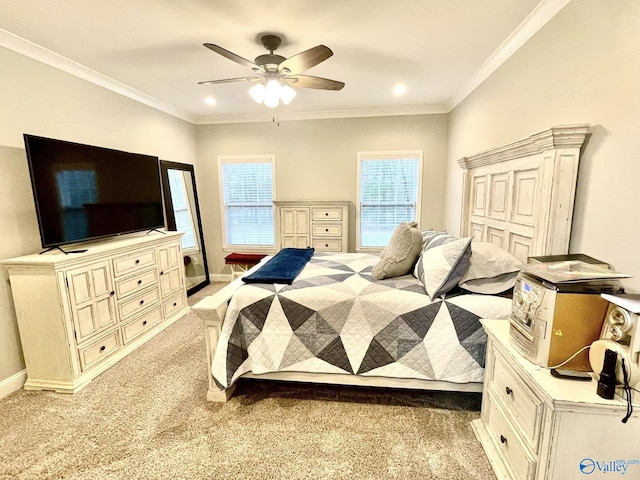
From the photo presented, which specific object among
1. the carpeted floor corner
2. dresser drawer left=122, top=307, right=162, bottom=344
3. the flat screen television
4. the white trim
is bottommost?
the carpeted floor corner

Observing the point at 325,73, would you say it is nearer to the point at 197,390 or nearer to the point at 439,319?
the point at 439,319

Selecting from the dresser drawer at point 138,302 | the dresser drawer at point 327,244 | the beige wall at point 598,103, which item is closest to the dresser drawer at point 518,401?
the beige wall at point 598,103

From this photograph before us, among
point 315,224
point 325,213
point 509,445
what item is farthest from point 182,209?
point 509,445

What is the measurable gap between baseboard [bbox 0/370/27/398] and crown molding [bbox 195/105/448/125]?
144 inches

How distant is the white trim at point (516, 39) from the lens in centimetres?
178

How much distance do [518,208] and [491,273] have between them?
58cm

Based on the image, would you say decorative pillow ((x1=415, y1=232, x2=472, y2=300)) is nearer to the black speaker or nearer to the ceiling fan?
the black speaker

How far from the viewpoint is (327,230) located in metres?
4.21

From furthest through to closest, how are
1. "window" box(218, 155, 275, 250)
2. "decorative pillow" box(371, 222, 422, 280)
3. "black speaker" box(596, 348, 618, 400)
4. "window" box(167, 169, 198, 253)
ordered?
"window" box(218, 155, 275, 250) → "window" box(167, 169, 198, 253) → "decorative pillow" box(371, 222, 422, 280) → "black speaker" box(596, 348, 618, 400)

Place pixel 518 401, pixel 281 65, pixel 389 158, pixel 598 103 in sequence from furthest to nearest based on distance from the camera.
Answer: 1. pixel 389 158
2. pixel 281 65
3. pixel 598 103
4. pixel 518 401

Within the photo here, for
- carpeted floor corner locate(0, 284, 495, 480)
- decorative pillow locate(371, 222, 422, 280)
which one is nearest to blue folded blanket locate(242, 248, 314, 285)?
decorative pillow locate(371, 222, 422, 280)

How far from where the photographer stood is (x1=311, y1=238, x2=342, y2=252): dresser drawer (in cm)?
423

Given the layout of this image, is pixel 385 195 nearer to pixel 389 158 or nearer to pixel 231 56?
pixel 389 158

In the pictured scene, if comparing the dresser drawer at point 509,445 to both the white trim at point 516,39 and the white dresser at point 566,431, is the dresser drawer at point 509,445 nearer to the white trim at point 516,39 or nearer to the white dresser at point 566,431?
the white dresser at point 566,431
